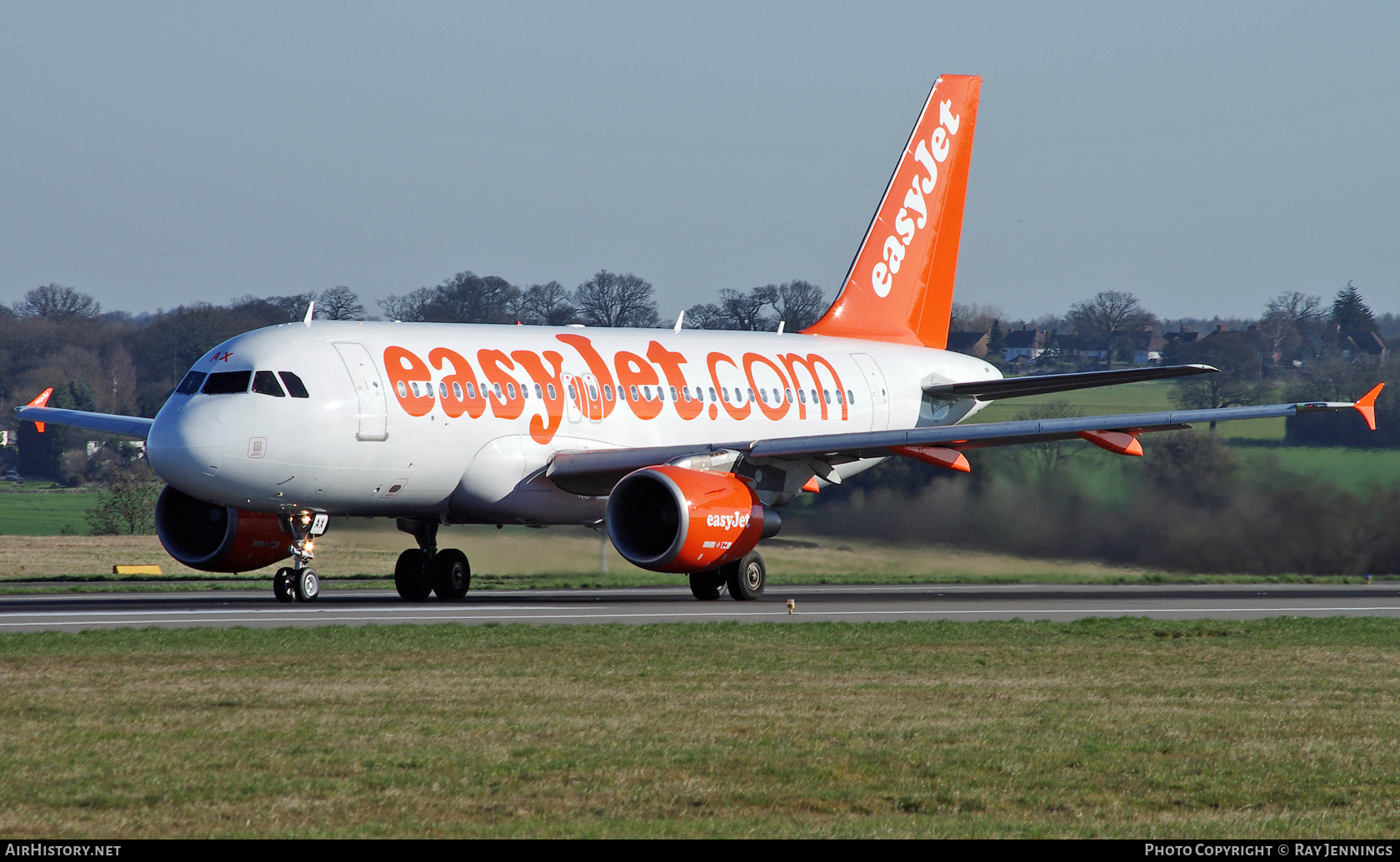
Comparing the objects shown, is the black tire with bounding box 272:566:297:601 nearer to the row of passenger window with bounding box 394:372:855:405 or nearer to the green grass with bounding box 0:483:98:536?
the row of passenger window with bounding box 394:372:855:405

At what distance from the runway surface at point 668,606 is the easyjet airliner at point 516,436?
938 millimetres

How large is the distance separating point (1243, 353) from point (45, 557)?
43.8 m

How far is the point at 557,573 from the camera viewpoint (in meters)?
33.1

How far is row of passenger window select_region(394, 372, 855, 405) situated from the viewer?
2312cm

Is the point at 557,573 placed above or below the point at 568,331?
below

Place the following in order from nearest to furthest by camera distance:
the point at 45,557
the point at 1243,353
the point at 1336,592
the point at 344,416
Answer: the point at 344,416 < the point at 1336,592 < the point at 45,557 < the point at 1243,353

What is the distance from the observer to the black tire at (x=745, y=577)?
79.9 ft

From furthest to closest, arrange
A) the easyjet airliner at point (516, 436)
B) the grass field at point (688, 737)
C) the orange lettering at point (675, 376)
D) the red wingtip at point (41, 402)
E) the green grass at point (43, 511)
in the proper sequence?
the green grass at point (43, 511) → the red wingtip at point (41, 402) → the orange lettering at point (675, 376) → the easyjet airliner at point (516, 436) → the grass field at point (688, 737)

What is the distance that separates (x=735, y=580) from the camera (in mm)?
24375

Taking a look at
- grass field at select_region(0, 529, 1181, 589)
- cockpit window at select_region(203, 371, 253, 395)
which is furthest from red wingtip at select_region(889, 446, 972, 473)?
cockpit window at select_region(203, 371, 253, 395)

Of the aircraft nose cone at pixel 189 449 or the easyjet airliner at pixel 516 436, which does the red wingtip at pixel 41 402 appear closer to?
the easyjet airliner at pixel 516 436

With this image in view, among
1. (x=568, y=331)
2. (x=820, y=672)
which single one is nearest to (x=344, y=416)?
(x=568, y=331)

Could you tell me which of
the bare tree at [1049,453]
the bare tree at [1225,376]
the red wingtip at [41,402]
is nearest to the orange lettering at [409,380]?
the red wingtip at [41,402]
